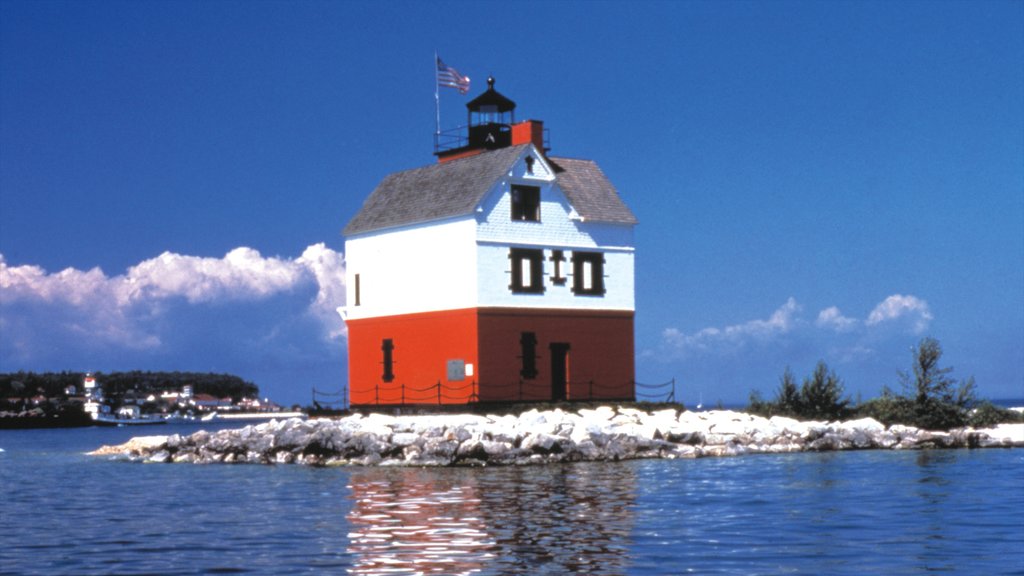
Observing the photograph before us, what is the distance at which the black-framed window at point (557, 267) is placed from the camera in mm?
43188

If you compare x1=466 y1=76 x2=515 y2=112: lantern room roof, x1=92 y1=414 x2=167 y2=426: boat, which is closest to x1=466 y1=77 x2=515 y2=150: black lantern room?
x1=466 y1=76 x2=515 y2=112: lantern room roof

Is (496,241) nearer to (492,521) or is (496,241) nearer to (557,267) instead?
(557,267)

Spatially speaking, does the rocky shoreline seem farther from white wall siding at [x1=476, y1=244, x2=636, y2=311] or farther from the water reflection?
white wall siding at [x1=476, y1=244, x2=636, y2=311]

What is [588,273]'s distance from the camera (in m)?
44.1

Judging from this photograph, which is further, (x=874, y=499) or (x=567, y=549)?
(x=874, y=499)

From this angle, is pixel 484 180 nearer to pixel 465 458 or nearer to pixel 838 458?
pixel 465 458

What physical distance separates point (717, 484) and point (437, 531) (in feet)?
29.9

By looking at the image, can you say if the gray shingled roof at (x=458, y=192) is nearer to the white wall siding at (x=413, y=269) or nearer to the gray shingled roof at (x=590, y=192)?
the gray shingled roof at (x=590, y=192)

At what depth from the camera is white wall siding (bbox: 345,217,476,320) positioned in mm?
41719

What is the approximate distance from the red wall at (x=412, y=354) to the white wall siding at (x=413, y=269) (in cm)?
41

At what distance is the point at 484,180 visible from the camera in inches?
→ 1666

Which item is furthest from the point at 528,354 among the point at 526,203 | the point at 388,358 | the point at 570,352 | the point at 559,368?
the point at 388,358

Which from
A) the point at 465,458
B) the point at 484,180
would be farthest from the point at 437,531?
the point at 484,180

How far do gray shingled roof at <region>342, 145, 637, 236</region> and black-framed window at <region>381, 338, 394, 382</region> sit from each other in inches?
160
